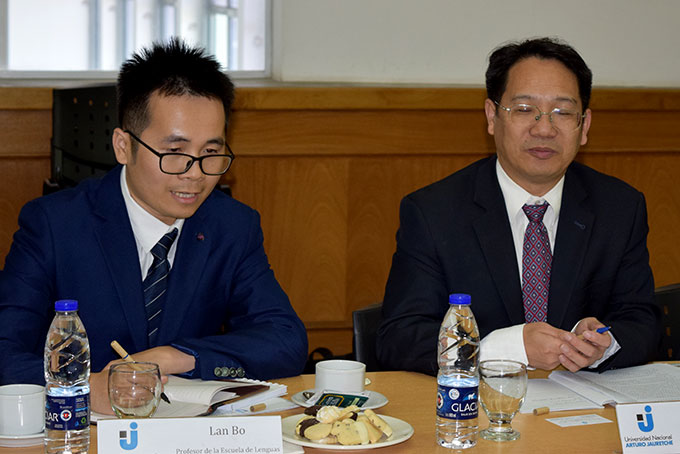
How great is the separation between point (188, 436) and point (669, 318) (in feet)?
5.22

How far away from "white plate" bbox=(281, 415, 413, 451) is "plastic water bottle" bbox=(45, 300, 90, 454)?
341 millimetres

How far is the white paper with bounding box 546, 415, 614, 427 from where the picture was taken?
173cm

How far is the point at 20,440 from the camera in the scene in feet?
5.08

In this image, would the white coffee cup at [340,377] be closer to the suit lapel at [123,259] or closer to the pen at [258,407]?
the pen at [258,407]

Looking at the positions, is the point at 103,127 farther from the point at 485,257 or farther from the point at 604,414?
the point at 604,414

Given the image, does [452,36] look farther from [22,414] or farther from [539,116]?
[22,414]

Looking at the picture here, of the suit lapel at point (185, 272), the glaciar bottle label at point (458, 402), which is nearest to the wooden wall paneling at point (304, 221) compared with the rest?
the suit lapel at point (185, 272)

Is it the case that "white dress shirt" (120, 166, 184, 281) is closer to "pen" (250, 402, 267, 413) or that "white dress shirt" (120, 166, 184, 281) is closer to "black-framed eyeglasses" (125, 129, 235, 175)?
"black-framed eyeglasses" (125, 129, 235, 175)

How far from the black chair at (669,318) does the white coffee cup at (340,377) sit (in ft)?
3.52

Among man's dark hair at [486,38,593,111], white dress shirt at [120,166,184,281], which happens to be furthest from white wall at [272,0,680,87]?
white dress shirt at [120,166,184,281]

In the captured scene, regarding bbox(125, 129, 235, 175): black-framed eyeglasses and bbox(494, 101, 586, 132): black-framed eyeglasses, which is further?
bbox(494, 101, 586, 132): black-framed eyeglasses

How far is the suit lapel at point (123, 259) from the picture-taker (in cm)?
217

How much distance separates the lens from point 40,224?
2.20 m

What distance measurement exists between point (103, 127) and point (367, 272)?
5.29 ft
